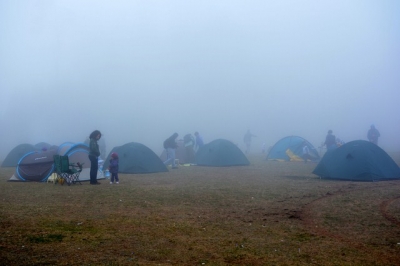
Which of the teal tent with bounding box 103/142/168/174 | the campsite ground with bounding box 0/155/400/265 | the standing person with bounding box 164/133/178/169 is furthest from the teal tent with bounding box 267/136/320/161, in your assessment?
the campsite ground with bounding box 0/155/400/265

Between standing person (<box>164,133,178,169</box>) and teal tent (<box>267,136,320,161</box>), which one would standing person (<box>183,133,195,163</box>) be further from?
teal tent (<box>267,136,320,161</box>)

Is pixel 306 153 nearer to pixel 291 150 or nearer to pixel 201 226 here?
pixel 291 150

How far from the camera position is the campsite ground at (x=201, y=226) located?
6316mm

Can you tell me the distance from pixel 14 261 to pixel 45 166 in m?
13.3

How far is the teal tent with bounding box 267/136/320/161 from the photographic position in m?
31.6

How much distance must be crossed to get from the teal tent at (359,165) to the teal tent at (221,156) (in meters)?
9.83

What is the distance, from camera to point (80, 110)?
406 ft

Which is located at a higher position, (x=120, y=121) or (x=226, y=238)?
(x=120, y=121)

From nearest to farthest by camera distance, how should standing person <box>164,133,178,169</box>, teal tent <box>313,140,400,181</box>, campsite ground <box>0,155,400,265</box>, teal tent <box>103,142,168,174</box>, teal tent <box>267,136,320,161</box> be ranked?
campsite ground <box>0,155,400,265</box> → teal tent <box>313,140,400,181</box> → teal tent <box>103,142,168,174</box> → standing person <box>164,133,178,169</box> → teal tent <box>267,136,320,161</box>

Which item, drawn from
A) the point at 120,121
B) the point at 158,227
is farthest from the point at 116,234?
the point at 120,121

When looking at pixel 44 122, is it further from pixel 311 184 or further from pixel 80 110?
pixel 311 184

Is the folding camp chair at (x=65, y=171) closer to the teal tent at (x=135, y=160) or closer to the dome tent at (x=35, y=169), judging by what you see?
the dome tent at (x=35, y=169)

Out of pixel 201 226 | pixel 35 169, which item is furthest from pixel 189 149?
pixel 201 226

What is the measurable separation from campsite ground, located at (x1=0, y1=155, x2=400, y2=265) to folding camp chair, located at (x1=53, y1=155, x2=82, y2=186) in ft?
7.33
